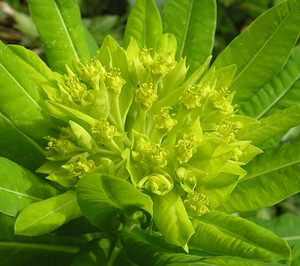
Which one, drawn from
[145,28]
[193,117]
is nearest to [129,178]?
[193,117]

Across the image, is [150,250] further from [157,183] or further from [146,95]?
[146,95]

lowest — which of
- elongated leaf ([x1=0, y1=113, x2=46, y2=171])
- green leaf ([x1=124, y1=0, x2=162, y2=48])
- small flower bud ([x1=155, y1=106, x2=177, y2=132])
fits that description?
elongated leaf ([x1=0, y1=113, x2=46, y2=171])

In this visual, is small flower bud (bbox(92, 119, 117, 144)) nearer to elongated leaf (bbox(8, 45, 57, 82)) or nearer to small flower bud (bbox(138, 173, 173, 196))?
small flower bud (bbox(138, 173, 173, 196))

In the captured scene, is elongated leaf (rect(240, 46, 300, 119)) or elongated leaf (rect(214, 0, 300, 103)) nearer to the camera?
elongated leaf (rect(214, 0, 300, 103))

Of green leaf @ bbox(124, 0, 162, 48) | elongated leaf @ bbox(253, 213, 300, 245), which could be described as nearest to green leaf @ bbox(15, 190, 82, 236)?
green leaf @ bbox(124, 0, 162, 48)

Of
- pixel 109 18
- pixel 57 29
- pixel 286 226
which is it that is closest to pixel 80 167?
pixel 57 29

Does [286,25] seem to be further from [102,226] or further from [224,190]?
[102,226]

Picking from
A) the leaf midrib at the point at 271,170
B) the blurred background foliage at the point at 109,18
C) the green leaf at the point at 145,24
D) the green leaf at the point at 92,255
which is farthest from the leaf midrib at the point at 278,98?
the blurred background foliage at the point at 109,18
